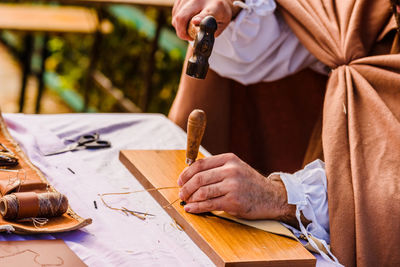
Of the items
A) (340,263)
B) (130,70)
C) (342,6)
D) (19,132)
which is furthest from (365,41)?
(130,70)

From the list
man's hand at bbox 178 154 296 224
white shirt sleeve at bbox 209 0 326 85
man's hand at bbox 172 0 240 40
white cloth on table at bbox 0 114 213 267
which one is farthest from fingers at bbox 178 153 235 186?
white shirt sleeve at bbox 209 0 326 85

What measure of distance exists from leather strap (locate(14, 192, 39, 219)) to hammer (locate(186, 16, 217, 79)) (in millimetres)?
470

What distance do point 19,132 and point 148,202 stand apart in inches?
22.5

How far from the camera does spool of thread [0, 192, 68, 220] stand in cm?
128

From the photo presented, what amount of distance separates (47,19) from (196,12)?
3.61 metres

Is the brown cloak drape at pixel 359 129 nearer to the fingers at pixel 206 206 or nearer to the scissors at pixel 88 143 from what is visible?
the fingers at pixel 206 206

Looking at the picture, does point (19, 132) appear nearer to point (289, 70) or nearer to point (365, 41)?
point (289, 70)

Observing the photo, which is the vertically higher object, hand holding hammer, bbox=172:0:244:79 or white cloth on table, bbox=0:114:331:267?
hand holding hammer, bbox=172:0:244:79

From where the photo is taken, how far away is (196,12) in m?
1.71

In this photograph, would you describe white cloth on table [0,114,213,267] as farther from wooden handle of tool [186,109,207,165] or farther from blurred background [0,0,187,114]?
blurred background [0,0,187,114]

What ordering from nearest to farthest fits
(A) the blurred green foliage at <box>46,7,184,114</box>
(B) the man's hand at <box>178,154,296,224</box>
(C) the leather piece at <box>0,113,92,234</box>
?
(C) the leather piece at <box>0,113,92,234</box> < (B) the man's hand at <box>178,154,296,224</box> < (A) the blurred green foliage at <box>46,7,184,114</box>

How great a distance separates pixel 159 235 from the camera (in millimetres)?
1415

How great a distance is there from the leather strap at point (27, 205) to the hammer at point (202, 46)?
0.47 metres

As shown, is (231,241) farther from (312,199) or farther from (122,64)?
(122,64)
